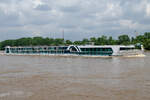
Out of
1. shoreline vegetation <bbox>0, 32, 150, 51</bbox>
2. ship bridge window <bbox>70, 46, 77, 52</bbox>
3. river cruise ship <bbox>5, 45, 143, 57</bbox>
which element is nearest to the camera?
river cruise ship <bbox>5, 45, 143, 57</bbox>

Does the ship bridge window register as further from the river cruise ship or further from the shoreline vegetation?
the shoreline vegetation

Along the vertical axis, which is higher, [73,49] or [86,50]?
[73,49]

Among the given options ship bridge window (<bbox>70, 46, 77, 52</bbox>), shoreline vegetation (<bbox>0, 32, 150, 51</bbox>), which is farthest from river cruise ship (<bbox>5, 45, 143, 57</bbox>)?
shoreline vegetation (<bbox>0, 32, 150, 51</bbox>)

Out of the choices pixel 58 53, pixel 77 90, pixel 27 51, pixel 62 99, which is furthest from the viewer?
pixel 27 51

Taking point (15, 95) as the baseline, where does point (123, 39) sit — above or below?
above

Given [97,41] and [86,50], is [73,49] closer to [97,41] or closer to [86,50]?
[86,50]

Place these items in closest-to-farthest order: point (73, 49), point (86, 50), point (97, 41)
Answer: point (86, 50) → point (73, 49) → point (97, 41)

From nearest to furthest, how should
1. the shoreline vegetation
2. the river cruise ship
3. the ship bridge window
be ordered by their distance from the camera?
1. the river cruise ship
2. the ship bridge window
3. the shoreline vegetation

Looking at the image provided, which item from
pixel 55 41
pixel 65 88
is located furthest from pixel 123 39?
pixel 65 88

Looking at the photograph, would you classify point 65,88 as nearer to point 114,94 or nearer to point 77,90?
point 77,90

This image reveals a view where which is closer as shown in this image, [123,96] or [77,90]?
[123,96]

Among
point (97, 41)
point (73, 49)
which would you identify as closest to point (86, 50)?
point (73, 49)

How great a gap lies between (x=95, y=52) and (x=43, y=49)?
22.1 meters

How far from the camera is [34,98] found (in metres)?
12.7
